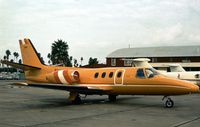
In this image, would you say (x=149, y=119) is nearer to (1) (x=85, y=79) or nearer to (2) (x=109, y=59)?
(1) (x=85, y=79)

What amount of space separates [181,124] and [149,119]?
1591 millimetres

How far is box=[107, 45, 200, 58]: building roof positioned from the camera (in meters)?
78.1

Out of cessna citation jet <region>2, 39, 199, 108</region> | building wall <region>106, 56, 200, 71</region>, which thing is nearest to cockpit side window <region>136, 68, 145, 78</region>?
cessna citation jet <region>2, 39, 199, 108</region>

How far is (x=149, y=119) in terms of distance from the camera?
41.8 feet

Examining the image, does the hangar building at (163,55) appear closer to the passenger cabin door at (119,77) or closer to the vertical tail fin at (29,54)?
the vertical tail fin at (29,54)

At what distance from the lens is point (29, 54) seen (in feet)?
77.0

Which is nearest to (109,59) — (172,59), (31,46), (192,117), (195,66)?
(172,59)

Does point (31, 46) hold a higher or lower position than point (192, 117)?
higher

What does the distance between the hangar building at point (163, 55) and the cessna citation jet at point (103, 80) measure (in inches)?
2051

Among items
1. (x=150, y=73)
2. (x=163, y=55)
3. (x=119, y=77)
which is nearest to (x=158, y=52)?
(x=163, y=55)

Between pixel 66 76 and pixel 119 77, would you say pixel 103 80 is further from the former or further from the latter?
pixel 66 76

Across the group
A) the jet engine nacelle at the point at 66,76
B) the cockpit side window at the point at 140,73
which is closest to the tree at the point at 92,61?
the jet engine nacelle at the point at 66,76

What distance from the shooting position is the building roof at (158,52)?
78.1 m

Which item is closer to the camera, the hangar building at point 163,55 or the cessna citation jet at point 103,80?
the cessna citation jet at point 103,80
